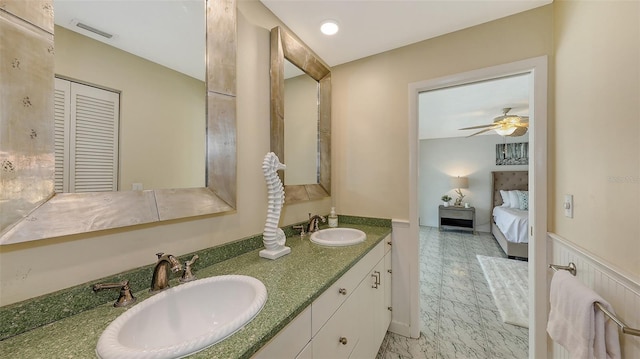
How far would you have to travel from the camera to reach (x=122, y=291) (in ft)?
2.44

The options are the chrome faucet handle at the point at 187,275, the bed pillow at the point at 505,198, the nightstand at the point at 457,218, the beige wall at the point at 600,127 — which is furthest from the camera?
the nightstand at the point at 457,218

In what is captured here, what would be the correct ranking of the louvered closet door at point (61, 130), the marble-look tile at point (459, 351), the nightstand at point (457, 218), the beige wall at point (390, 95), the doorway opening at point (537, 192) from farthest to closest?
the nightstand at point (457, 218) → the marble-look tile at point (459, 351) → the beige wall at point (390, 95) → the doorway opening at point (537, 192) → the louvered closet door at point (61, 130)

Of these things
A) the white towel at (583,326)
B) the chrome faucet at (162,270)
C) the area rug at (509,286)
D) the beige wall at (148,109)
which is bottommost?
the area rug at (509,286)

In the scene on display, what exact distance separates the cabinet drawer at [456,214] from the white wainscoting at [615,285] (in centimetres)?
446

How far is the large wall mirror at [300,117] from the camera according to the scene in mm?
1459

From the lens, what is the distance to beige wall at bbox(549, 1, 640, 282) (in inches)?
30.8

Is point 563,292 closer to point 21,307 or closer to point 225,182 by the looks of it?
point 225,182

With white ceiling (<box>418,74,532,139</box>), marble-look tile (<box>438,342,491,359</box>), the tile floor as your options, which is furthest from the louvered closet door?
white ceiling (<box>418,74,532,139</box>)

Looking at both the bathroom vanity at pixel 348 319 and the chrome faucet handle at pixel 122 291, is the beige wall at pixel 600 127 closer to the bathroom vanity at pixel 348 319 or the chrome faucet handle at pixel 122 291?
the bathroom vanity at pixel 348 319

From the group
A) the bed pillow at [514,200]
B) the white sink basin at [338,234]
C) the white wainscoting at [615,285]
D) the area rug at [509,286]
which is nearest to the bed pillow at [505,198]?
Result: the bed pillow at [514,200]

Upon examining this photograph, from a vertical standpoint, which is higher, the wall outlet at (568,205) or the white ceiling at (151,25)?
the white ceiling at (151,25)

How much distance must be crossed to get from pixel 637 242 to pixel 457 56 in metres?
1.44

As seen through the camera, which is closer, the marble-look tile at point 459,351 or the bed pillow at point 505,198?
the marble-look tile at point 459,351

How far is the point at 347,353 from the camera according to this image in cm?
108
